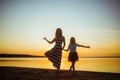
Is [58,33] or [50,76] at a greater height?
[58,33]

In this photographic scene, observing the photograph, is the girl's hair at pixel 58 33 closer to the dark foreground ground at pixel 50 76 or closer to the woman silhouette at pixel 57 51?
the woman silhouette at pixel 57 51

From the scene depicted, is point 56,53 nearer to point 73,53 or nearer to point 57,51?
point 57,51

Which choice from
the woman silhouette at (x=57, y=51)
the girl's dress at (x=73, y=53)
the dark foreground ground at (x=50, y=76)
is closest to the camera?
the dark foreground ground at (x=50, y=76)

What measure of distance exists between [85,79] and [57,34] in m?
1.75

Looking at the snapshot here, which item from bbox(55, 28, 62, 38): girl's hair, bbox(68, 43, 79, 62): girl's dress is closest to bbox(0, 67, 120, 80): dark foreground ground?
bbox(68, 43, 79, 62): girl's dress

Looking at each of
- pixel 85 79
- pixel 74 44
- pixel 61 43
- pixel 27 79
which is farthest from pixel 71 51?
pixel 27 79

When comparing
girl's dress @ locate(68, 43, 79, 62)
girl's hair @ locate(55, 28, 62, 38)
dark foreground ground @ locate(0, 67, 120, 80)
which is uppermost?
girl's hair @ locate(55, 28, 62, 38)

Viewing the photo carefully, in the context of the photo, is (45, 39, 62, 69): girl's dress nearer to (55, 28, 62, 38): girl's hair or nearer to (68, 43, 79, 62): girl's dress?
(55, 28, 62, 38): girl's hair

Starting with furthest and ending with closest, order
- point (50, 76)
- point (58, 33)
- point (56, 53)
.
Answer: point (50, 76) < point (56, 53) < point (58, 33)

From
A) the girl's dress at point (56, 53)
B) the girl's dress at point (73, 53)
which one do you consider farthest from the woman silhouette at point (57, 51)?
the girl's dress at point (73, 53)

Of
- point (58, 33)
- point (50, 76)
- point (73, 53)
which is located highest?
point (58, 33)

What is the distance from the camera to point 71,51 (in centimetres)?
998

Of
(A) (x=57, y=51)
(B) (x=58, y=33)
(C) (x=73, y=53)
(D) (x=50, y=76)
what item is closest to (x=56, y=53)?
(A) (x=57, y=51)

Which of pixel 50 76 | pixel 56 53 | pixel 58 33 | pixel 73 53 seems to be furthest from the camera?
pixel 73 53
